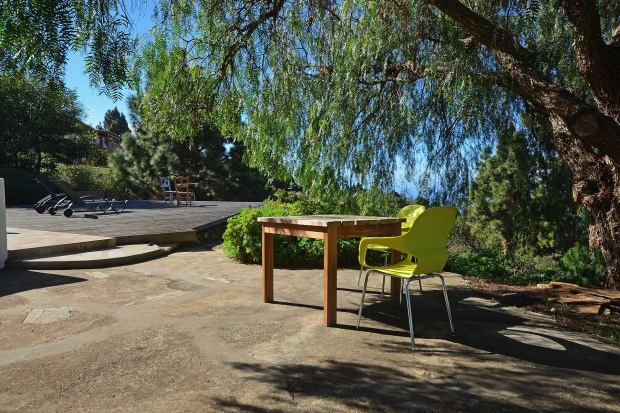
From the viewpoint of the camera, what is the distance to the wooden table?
369cm

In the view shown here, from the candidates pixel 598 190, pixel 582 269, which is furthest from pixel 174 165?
pixel 598 190

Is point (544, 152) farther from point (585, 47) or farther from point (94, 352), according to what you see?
point (94, 352)

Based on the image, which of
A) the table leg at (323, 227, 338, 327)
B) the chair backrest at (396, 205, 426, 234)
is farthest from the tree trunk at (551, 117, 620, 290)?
the table leg at (323, 227, 338, 327)

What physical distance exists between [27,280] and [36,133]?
18.3 m

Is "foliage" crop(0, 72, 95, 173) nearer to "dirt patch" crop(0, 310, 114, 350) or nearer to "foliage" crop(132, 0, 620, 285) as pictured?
"foliage" crop(132, 0, 620, 285)

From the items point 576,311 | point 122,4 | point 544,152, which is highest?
point 122,4

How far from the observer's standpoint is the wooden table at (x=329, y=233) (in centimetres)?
369

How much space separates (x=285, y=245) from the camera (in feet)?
21.9

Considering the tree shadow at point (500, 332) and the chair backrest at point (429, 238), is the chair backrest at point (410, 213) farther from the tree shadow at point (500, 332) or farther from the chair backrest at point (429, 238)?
the chair backrest at point (429, 238)

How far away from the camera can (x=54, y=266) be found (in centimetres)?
586

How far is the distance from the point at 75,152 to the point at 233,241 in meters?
18.5

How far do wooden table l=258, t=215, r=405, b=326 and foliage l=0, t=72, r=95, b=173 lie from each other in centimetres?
1761

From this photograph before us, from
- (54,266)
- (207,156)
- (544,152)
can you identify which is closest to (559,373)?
(544,152)

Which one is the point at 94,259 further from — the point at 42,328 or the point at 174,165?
the point at 174,165
